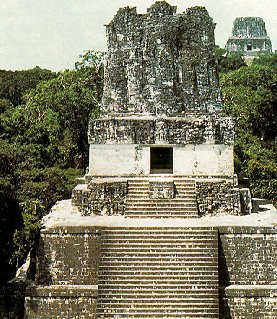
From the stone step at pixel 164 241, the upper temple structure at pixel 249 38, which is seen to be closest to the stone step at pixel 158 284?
the stone step at pixel 164 241

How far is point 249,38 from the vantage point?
51.3m

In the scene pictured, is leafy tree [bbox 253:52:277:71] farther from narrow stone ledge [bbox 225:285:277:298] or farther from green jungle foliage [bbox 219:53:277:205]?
narrow stone ledge [bbox 225:285:277:298]

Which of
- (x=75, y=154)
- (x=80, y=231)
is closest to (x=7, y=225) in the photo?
(x=80, y=231)

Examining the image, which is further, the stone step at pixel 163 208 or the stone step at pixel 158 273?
the stone step at pixel 163 208

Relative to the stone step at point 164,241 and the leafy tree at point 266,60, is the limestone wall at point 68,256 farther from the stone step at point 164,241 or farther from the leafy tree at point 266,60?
the leafy tree at point 266,60

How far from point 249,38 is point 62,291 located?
4479 cm

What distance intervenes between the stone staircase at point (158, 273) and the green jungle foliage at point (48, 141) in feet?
12.1

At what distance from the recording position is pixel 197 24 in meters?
12.6

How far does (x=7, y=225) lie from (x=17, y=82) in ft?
87.8

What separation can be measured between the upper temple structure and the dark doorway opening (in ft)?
125

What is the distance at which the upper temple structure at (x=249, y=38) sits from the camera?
4988cm

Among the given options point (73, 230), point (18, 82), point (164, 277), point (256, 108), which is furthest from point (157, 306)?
point (18, 82)

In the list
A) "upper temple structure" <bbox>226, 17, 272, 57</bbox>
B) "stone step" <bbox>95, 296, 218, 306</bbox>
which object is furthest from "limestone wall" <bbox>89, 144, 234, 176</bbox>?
"upper temple structure" <bbox>226, 17, 272, 57</bbox>

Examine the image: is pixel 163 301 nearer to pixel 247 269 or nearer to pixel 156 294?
pixel 156 294
